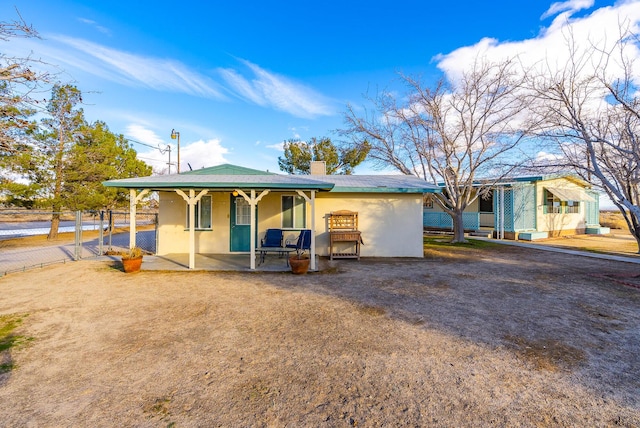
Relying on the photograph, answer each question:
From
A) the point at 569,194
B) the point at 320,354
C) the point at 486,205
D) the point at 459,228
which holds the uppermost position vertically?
the point at 569,194

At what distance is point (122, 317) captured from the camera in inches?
163

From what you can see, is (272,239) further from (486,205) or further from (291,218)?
(486,205)

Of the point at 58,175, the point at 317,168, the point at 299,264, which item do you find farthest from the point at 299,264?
the point at 58,175

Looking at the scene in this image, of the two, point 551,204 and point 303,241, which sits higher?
point 551,204

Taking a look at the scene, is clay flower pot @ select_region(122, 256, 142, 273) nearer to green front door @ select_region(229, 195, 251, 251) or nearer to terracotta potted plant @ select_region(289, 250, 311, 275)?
green front door @ select_region(229, 195, 251, 251)

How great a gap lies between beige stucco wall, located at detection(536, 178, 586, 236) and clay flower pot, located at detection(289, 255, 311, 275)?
47.5 ft

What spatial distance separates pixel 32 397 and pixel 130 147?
18150mm

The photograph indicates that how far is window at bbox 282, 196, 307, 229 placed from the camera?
374 inches

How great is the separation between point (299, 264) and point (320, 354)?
386 centimetres

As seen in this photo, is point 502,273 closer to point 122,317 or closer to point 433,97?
point 122,317

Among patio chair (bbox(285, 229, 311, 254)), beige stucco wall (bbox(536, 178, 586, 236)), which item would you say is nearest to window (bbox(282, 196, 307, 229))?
patio chair (bbox(285, 229, 311, 254))

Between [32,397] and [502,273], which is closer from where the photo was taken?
[32,397]

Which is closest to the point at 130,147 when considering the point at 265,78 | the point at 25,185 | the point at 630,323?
the point at 25,185

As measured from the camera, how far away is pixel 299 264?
6910mm
